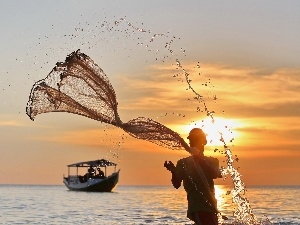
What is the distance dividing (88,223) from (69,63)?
32.5 meters

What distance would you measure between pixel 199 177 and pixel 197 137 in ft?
1.91

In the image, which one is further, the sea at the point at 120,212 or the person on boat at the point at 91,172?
the person on boat at the point at 91,172

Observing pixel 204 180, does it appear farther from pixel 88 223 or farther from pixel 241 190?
pixel 88 223

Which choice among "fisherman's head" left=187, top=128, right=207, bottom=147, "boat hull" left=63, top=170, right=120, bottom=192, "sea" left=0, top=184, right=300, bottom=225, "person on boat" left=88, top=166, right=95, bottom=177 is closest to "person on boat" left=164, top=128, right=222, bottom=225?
"fisherman's head" left=187, top=128, right=207, bottom=147

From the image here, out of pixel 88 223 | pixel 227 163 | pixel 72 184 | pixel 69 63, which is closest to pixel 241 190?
pixel 227 163

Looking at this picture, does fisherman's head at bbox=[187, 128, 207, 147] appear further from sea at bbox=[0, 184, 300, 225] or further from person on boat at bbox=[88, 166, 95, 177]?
person on boat at bbox=[88, 166, 95, 177]

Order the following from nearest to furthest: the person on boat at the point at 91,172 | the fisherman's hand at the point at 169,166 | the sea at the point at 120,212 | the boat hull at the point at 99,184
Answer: the fisherman's hand at the point at 169,166, the sea at the point at 120,212, the person on boat at the point at 91,172, the boat hull at the point at 99,184

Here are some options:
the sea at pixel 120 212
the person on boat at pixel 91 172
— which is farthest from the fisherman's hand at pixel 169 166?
the person on boat at pixel 91 172

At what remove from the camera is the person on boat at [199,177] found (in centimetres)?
904

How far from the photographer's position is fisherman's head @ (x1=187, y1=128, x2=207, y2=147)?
30.1 ft

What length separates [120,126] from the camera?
36.1 ft

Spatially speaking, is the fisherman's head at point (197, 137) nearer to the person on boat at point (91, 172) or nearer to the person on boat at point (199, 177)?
the person on boat at point (199, 177)

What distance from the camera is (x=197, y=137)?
9156mm

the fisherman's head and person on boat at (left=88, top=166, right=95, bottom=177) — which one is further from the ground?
person on boat at (left=88, top=166, right=95, bottom=177)
